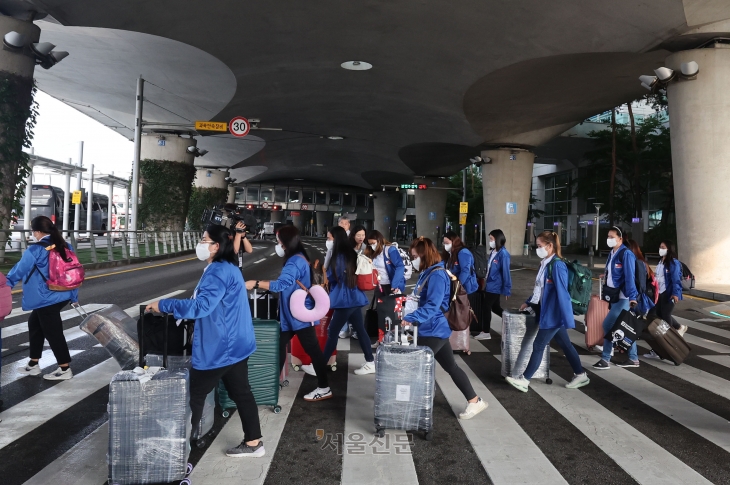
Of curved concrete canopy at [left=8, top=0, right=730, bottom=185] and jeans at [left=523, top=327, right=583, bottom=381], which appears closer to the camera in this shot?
jeans at [left=523, top=327, right=583, bottom=381]

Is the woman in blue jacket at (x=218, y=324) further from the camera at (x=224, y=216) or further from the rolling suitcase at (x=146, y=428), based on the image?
the camera at (x=224, y=216)

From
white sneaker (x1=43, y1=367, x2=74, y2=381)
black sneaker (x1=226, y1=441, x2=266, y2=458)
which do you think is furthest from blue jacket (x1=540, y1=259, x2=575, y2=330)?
white sneaker (x1=43, y1=367, x2=74, y2=381)

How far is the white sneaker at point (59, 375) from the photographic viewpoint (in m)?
6.43

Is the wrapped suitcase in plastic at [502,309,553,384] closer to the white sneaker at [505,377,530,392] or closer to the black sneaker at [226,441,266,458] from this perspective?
the white sneaker at [505,377,530,392]

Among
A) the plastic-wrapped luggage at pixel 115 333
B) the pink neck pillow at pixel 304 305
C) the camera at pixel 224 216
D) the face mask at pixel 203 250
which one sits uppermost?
the camera at pixel 224 216

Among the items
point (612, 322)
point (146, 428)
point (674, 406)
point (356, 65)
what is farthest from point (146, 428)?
point (356, 65)

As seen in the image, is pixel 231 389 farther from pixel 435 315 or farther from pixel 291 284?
pixel 435 315

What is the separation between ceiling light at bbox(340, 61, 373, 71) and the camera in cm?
2255

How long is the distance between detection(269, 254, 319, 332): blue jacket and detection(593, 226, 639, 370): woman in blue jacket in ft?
13.8

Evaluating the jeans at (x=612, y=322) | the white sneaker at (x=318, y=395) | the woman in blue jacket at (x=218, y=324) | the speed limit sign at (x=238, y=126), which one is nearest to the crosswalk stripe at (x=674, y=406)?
the jeans at (x=612, y=322)

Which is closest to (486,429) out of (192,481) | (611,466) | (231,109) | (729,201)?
(611,466)

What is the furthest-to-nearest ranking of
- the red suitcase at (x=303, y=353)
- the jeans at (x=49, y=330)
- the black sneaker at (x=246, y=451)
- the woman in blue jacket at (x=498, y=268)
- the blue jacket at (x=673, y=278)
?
the woman in blue jacket at (x=498, y=268) → the blue jacket at (x=673, y=278) → the red suitcase at (x=303, y=353) → the jeans at (x=49, y=330) → the black sneaker at (x=246, y=451)

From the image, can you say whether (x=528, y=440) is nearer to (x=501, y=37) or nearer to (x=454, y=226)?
(x=501, y=37)

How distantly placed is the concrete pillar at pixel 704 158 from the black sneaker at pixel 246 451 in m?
17.5
